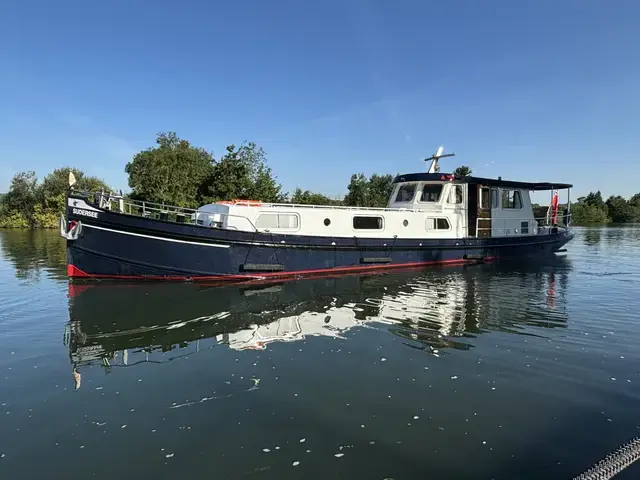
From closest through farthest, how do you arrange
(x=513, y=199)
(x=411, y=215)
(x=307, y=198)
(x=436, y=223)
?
(x=411, y=215)
(x=436, y=223)
(x=513, y=199)
(x=307, y=198)

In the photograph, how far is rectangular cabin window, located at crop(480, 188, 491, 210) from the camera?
17.0 metres

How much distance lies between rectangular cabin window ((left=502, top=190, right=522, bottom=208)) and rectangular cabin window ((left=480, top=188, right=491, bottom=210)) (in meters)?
1.08

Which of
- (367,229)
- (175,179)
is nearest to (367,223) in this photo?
(367,229)

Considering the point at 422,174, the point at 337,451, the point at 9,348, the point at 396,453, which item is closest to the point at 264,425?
the point at 337,451

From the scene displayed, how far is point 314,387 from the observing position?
504 cm

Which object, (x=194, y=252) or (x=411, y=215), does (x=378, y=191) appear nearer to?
(x=411, y=215)

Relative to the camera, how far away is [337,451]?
3.71 m

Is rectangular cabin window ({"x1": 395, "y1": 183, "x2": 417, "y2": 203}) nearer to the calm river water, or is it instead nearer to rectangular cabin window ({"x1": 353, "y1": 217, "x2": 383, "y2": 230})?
rectangular cabin window ({"x1": 353, "y1": 217, "x2": 383, "y2": 230})

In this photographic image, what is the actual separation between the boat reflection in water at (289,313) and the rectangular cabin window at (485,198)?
4.75 metres

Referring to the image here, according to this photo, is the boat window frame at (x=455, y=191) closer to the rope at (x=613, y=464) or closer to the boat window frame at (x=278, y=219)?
the boat window frame at (x=278, y=219)

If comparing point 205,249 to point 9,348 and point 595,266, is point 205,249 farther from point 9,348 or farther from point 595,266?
point 595,266

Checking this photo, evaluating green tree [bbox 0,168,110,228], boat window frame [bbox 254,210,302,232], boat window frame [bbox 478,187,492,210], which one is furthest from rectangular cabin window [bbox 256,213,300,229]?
green tree [bbox 0,168,110,228]

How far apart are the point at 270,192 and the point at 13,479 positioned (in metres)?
31.5

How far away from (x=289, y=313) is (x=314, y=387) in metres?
3.95
